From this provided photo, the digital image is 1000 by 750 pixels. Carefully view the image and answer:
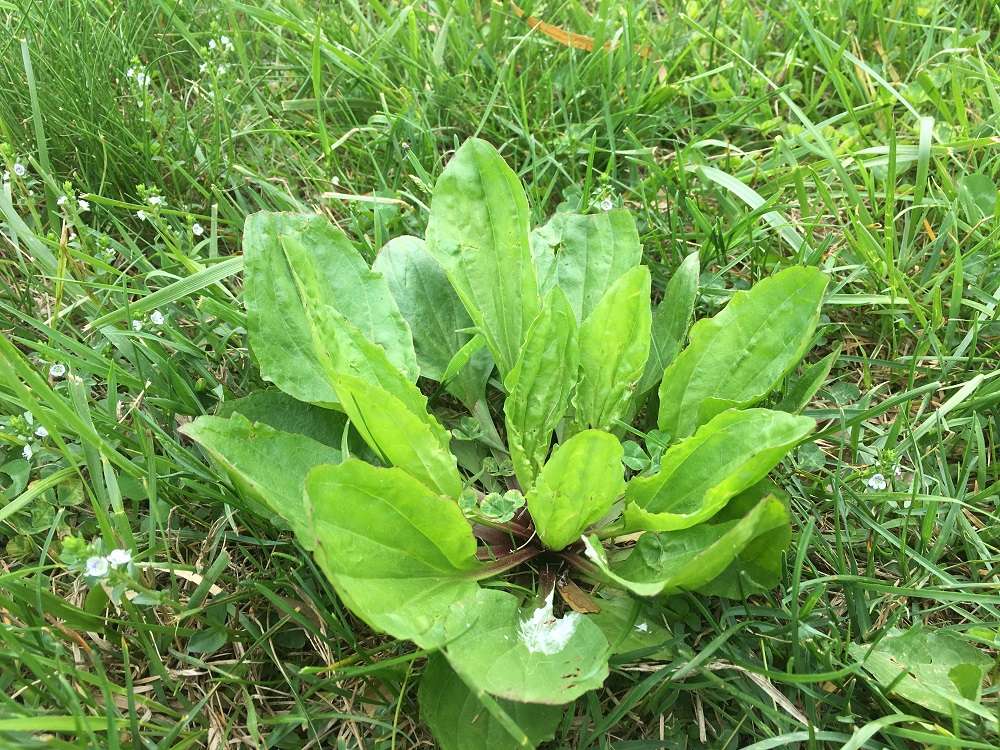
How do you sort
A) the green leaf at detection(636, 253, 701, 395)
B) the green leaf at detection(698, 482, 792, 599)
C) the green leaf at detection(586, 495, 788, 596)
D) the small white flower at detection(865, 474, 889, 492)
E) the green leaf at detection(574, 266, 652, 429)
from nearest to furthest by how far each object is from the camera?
the green leaf at detection(586, 495, 788, 596) < the green leaf at detection(698, 482, 792, 599) < the green leaf at detection(574, 266, 652, 429) < the small white flower at detection(865, 474, 889, 492) < the green leaf at detection(636, 253, 701, 395)

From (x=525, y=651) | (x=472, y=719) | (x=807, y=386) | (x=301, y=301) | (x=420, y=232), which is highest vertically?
(x=301, y=301)

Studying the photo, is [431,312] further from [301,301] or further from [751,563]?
[751,563]

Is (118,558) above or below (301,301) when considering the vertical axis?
below

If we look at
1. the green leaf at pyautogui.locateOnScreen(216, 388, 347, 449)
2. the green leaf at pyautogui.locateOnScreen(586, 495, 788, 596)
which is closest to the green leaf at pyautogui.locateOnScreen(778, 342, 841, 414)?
the green leaf at pyautogui.locateOnScreen(586, 495, 788, 596)

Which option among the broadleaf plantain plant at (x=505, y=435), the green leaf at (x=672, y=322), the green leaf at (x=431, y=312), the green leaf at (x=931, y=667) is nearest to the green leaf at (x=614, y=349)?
the broadleaf plantain plant at (x=505, y=435)

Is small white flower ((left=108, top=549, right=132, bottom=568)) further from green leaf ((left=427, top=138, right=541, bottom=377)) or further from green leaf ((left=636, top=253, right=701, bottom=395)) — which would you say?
green leaf ((left=636, top=253, right=701, bottom=395))

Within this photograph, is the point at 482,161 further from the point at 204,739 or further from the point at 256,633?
the point at 204,739

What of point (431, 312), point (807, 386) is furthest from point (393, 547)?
point (807, 386)
